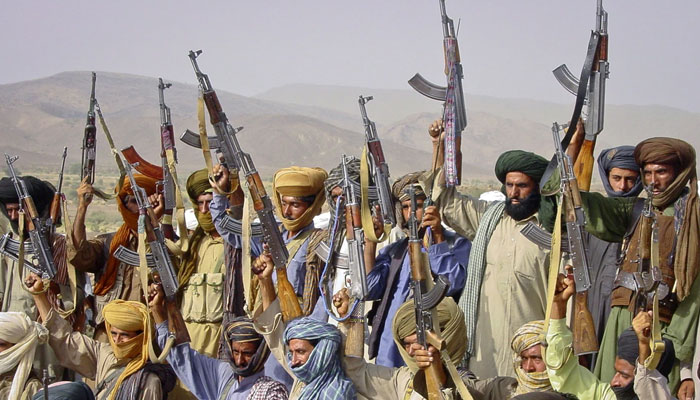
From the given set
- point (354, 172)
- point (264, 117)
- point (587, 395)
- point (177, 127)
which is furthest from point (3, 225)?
point (264, 117)

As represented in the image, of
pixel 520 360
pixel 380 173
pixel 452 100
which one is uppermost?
pixel 452 100

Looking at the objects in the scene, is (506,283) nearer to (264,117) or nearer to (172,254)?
(172,254)

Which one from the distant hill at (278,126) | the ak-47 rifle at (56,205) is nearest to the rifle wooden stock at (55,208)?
the ak-47 rifle at (56,205)

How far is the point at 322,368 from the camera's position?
4723 millimetres

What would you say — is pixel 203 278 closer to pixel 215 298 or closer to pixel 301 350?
pixel 215 298

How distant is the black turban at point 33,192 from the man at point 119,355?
1.41 meters

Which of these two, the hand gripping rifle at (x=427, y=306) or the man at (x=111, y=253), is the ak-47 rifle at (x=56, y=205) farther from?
the hand gripping rifle at (x=427, y=306)

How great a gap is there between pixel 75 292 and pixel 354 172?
2.18m

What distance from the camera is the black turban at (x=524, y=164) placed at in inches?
216

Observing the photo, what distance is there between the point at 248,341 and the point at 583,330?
5.75 ft

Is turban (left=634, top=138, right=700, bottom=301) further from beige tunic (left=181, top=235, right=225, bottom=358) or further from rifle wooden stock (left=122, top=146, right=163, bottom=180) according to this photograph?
rifle wooden stock (left=122, top=146, right=163, bottom=180)

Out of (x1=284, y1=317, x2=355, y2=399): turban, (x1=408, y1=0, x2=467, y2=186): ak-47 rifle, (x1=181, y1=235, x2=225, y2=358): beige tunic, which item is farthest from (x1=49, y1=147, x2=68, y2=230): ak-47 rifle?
(x1=284, y1=317, x2=355, y2=399): turban

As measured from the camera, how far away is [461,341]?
4.87m


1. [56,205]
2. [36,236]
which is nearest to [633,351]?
[36,236]
